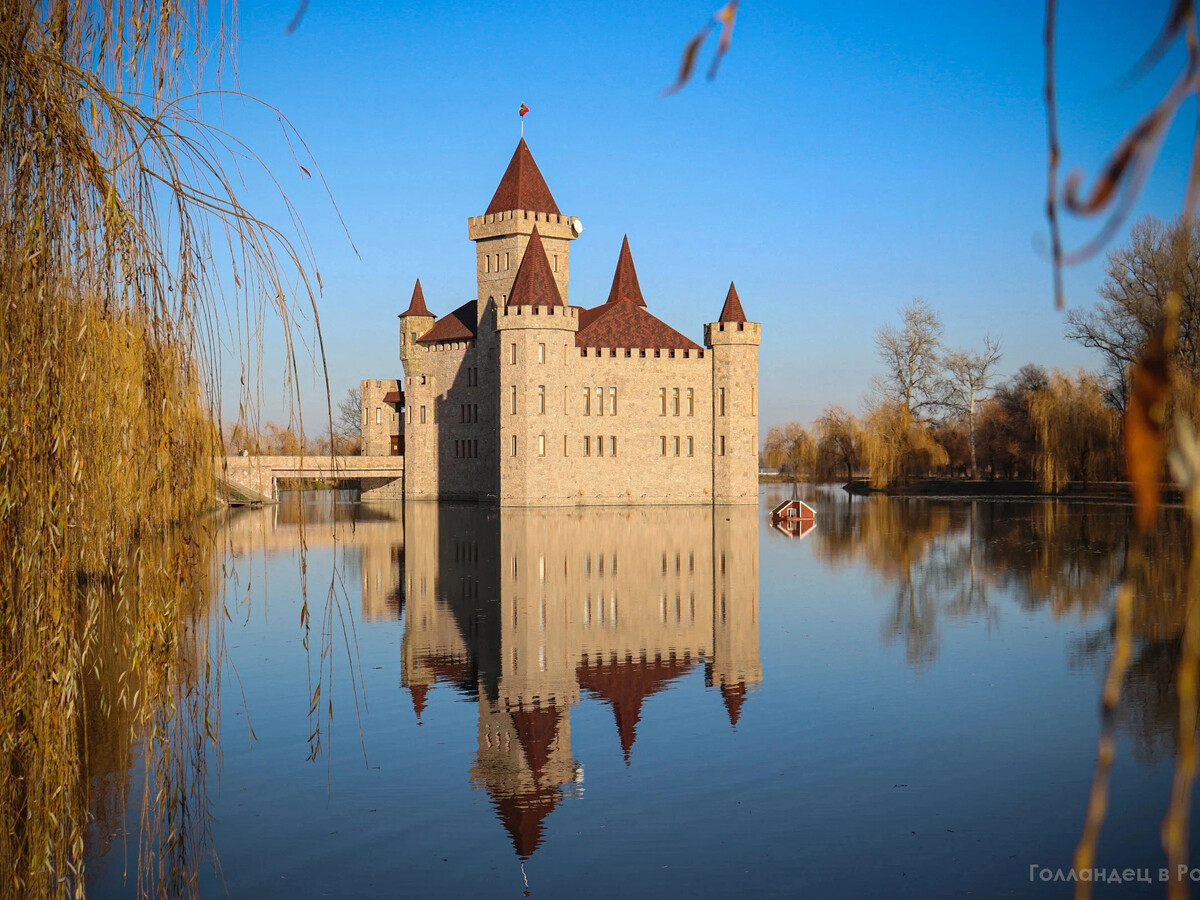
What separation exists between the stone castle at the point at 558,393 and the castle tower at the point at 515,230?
61 millimetres

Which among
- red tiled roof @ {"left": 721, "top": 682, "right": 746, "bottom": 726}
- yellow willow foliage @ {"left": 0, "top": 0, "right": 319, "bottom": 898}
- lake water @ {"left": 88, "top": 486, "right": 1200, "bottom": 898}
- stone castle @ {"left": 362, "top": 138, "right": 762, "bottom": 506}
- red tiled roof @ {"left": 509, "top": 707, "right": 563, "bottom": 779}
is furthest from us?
stone castle @ {"left": 362, "top": 138, "right": 762, "bottom": 506}

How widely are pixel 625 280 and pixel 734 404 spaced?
15.7 metres

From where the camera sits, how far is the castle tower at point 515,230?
153 ft

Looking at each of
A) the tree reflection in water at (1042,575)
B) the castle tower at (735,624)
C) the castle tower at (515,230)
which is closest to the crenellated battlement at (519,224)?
the castle tower at (515,230)

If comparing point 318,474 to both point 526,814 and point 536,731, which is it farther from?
point 526,814

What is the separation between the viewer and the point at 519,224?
46.5 m

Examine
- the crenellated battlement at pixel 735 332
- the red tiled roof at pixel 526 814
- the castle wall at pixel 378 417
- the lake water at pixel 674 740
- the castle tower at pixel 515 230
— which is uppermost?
the castle tower at pixel 515 230

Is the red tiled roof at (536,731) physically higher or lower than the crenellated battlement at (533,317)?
lower

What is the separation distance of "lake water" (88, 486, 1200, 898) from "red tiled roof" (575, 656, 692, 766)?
0.14 ft

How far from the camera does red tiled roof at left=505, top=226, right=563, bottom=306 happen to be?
41.2m

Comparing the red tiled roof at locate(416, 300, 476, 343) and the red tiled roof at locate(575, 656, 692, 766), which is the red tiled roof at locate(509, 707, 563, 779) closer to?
the red tiled roof at locate(575, 656, 692, 766)

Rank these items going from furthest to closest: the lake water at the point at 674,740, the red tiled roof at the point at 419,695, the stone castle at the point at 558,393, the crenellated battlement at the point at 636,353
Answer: the crenellated battlement at the point at 636,353
the stone castle at the point at 558,393
the red tiled roof at the point at 419,695
the lake water at the point at 674,740

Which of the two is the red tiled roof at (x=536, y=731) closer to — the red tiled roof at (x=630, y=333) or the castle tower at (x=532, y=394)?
the castle tower at (x=532, y=394)

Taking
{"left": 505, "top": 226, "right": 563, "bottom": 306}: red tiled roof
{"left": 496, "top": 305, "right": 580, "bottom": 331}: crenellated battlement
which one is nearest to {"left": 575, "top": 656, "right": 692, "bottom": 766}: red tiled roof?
{"left": 496, "top": 305, "right": 580, "bottom": 331}: crenellated battlement
